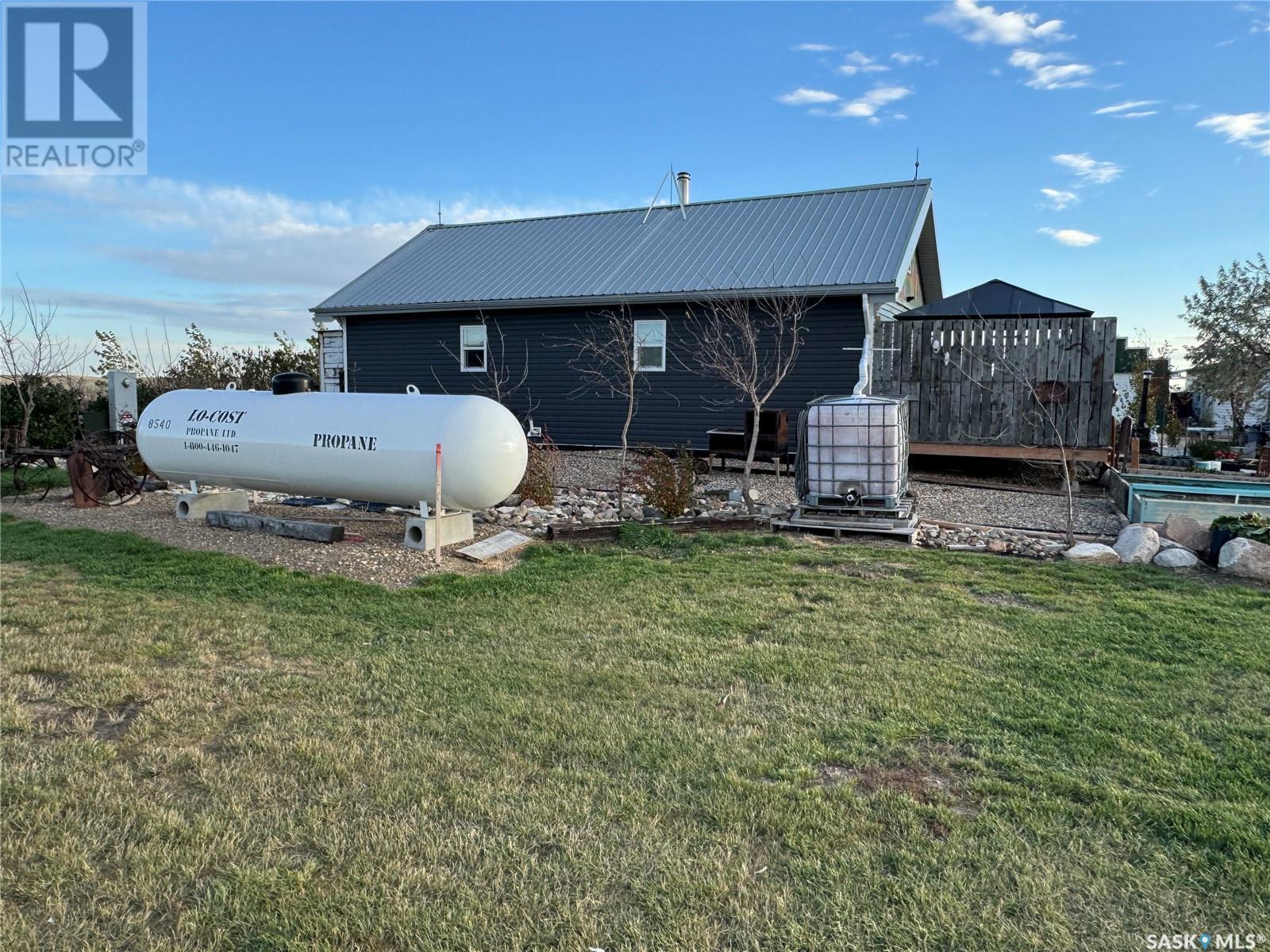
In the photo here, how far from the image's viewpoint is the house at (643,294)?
1380 centimetres

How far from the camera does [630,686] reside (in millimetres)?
4281

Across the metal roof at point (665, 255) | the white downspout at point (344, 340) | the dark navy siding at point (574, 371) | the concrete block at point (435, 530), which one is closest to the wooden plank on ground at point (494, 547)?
the concrete block at point (435, 530)

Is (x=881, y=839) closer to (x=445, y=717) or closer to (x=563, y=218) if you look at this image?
(x=445, y=717)

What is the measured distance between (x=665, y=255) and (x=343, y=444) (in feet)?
31.6

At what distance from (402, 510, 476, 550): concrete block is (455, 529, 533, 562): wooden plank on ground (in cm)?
21

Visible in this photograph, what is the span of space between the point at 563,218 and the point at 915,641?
54.4ft

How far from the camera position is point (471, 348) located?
56.2ft

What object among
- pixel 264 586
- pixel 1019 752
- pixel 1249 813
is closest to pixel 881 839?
pixel 1019 752

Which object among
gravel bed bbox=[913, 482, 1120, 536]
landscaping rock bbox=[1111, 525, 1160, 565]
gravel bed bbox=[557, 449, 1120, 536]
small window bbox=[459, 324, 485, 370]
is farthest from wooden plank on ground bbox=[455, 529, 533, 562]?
small window bbox=[459, 324, 485, 370]

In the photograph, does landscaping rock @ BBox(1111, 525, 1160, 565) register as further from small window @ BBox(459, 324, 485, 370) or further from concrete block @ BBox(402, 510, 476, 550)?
small window @ BBox(459, 324, 485, 370)

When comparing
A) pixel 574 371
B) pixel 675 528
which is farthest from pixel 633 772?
pixel 574 371

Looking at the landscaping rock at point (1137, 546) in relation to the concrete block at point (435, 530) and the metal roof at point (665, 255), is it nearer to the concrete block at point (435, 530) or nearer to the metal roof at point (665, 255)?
the metal roof at point (665, 255)

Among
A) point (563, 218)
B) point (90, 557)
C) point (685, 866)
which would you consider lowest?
point (685, 866)

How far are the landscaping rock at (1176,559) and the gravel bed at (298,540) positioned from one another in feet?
20.1
